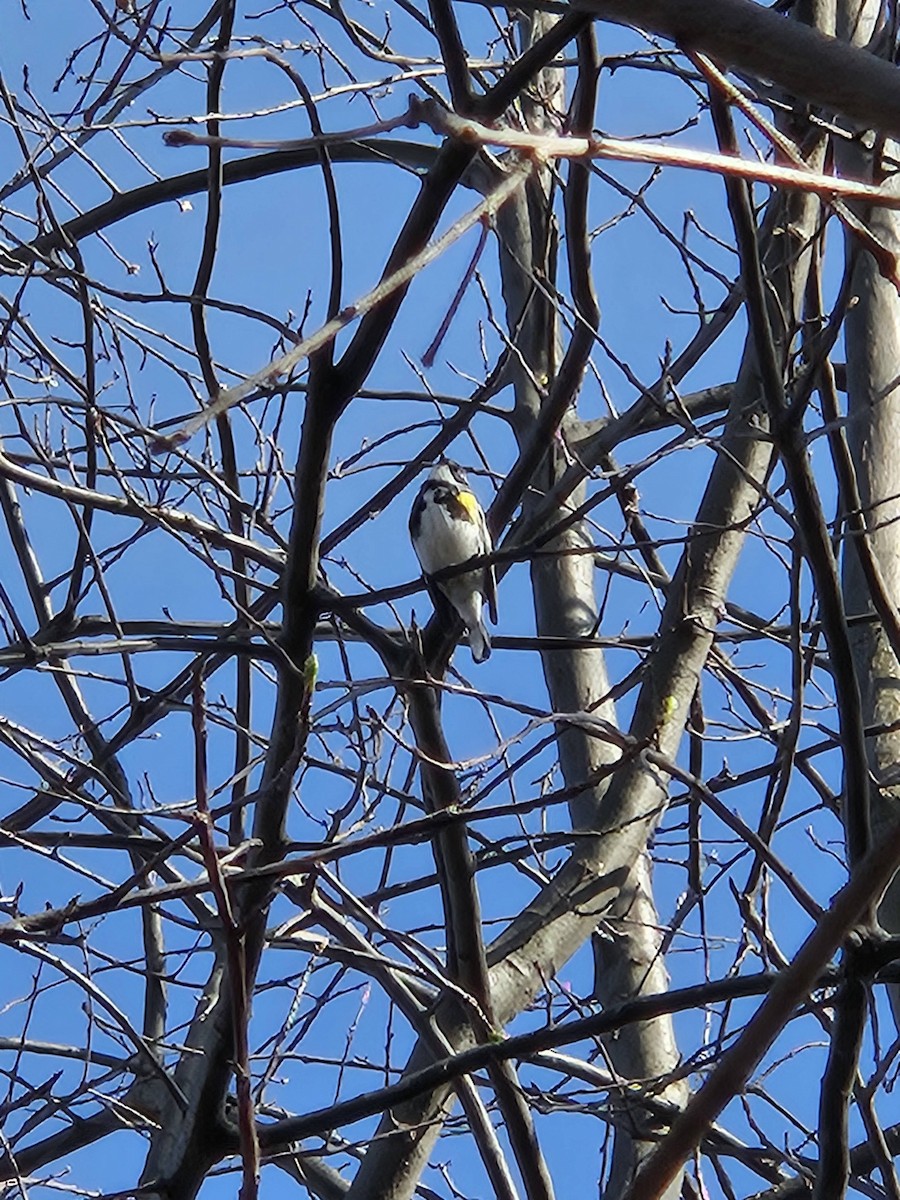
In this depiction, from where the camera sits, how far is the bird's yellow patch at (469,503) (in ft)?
16.3

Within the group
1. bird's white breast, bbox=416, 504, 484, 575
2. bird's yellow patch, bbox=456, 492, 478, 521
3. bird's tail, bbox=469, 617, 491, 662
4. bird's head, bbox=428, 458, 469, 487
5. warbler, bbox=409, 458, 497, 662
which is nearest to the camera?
bird's tail, bbox=469, 617, 491, 662

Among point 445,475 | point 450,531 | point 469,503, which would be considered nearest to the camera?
point 450,531

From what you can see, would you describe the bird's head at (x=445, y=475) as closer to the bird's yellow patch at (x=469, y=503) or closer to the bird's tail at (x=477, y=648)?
the bird's yellow patch at (x=469, y=503)

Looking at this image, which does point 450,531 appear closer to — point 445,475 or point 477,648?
point 445,475

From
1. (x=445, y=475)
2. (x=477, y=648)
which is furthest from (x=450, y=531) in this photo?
(x=477, y=648)

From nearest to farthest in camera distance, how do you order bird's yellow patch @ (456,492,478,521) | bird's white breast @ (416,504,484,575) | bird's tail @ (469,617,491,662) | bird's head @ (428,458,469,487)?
bird's tail @ (469,617,491,662) → bird's white breast @ (416,504,484,575) → bird's yellow patch @ (456,492,478,521) → bird's head @ (428,458,469,487)

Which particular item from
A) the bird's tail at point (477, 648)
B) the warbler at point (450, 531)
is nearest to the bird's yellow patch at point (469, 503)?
the warbler at point (450, 531)

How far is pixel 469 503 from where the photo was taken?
5055 mm

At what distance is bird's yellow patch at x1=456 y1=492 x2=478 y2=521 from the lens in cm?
498

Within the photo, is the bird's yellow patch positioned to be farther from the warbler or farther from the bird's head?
the bird's head

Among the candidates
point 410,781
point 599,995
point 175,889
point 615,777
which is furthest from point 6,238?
point 175,889

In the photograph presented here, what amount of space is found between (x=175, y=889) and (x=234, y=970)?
0.40 meters

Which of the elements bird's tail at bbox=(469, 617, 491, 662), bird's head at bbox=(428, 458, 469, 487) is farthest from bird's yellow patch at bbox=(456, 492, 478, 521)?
bird's tail at bbox=(469, 617, 491, 662)

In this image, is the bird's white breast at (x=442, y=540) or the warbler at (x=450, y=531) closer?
the warbler at (x=450, y=531)
